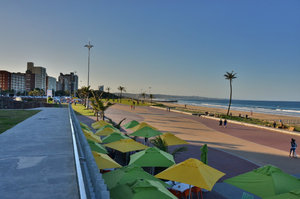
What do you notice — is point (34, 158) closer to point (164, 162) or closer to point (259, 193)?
point (164, 162)

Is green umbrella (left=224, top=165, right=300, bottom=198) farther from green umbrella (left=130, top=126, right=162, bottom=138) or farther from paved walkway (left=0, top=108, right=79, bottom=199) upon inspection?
green umbrella (left=130, top=126, right=162, bottom=138)

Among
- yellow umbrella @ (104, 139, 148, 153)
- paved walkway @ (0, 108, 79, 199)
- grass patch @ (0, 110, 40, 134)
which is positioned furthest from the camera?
grass patch @ (0, 110, 40, 134)

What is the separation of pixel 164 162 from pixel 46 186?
481 centimetres

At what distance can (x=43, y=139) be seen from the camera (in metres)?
10.8

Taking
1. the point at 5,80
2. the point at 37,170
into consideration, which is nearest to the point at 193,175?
the point at 37,170

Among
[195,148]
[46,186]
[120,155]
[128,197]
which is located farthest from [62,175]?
[195,148]

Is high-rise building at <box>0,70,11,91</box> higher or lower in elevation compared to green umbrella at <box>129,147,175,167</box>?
higher

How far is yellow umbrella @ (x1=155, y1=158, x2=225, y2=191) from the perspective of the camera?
22.5 feet

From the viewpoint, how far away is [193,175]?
707 cm

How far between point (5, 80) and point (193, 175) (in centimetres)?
21740

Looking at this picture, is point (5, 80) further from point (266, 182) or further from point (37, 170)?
point (266, 182)

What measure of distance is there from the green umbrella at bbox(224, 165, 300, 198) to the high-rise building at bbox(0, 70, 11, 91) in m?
215

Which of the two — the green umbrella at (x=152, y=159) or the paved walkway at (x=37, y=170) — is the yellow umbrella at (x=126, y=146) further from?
the paved walkway at (x=37, y=170)

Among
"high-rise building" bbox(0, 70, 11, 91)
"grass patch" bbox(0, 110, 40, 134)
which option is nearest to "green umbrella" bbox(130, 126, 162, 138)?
"grass patch" bbox(0, 110, 40, 134)
